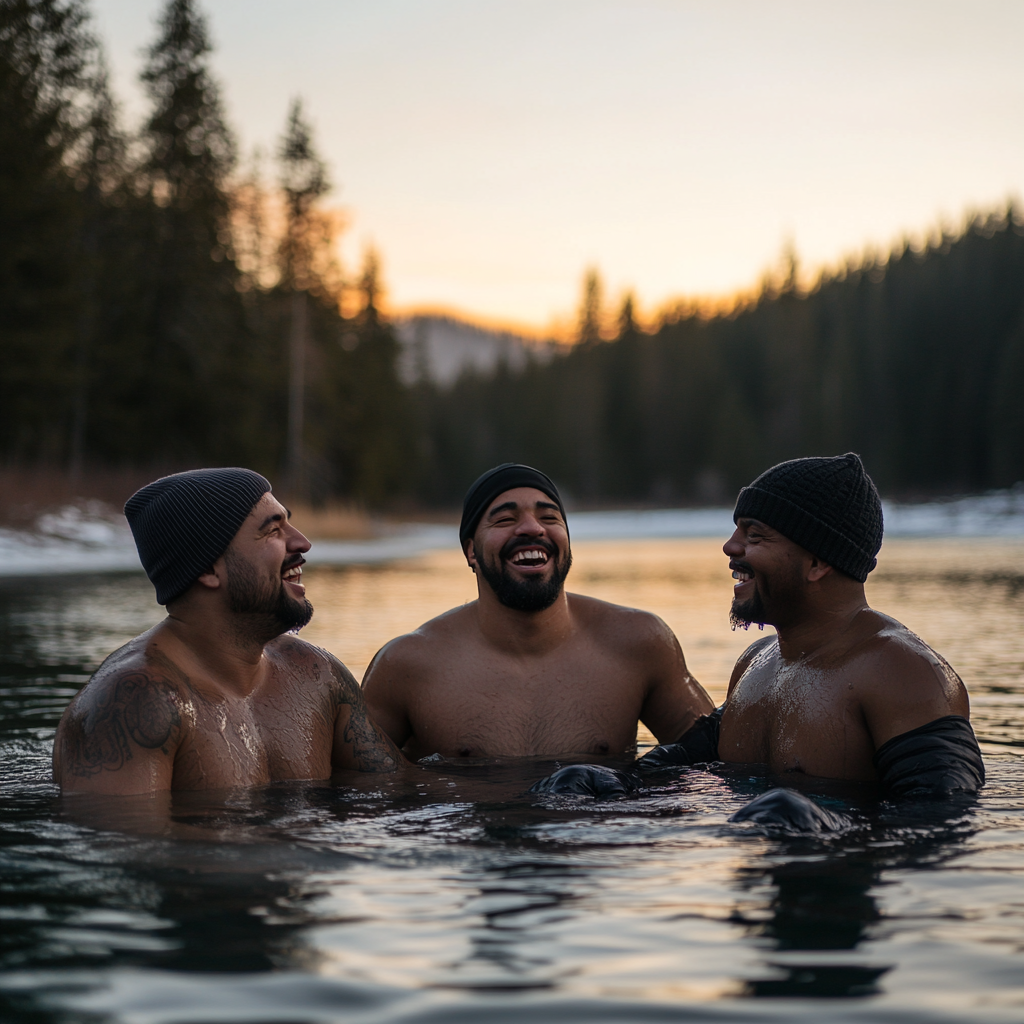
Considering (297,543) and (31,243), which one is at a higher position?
(31,243)

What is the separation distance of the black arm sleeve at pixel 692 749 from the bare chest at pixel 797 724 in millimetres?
181

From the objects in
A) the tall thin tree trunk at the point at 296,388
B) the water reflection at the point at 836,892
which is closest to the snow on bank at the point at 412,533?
the tall thin tree trunk at the point at 296,388

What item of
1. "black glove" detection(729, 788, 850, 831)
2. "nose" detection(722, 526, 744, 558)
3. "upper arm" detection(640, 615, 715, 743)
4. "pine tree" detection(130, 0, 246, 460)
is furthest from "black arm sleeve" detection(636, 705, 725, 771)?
"pine tree" detection(130, 0, 246, 460)

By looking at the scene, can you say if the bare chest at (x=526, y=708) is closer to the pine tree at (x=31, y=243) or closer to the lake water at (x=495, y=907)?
the lake water at (x=495, y=907)

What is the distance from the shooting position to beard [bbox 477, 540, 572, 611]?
16.3 feet

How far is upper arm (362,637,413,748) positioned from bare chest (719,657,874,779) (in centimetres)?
143

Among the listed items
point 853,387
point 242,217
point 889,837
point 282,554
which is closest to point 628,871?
point 889,837

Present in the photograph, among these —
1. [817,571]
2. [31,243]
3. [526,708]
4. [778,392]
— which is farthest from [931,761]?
[778,392]

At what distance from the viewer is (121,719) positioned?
11.9 feet

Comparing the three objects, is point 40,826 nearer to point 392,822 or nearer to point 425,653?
point 392,822

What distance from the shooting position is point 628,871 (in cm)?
330

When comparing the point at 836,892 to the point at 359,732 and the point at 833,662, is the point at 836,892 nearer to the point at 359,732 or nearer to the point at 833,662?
the point at 833,662

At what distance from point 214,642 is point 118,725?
0.49 m

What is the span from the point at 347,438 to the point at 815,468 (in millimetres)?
55276
